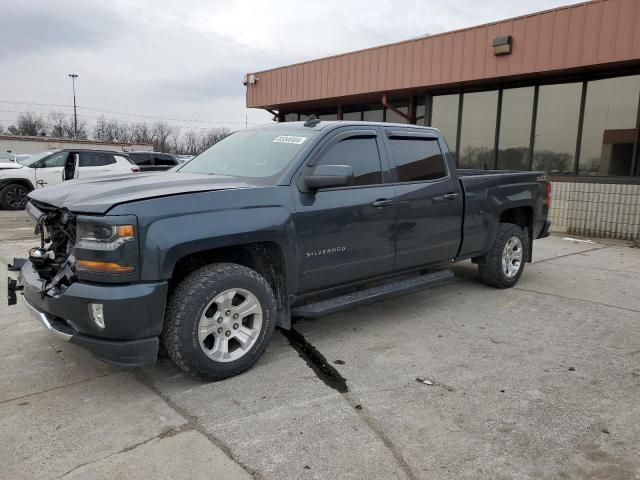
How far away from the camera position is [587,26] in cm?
955

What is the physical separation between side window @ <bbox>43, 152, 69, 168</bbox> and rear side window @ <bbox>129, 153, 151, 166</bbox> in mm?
2053

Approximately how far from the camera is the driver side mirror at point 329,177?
12.2ft

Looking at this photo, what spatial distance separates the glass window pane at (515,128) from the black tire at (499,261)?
6106 mm

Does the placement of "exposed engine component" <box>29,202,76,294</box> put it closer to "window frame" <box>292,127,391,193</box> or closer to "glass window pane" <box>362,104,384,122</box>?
"window frame" <box>292,127,391,193</box>

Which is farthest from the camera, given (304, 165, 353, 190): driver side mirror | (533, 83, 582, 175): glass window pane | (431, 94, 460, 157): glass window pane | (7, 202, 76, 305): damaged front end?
(431, 94, 460, 157): glass window pane

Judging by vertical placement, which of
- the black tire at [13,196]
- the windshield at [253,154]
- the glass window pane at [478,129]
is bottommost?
the black tire at [13,196]

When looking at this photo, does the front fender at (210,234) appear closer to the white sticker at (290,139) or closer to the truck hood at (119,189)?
the truck hood at (119,189)

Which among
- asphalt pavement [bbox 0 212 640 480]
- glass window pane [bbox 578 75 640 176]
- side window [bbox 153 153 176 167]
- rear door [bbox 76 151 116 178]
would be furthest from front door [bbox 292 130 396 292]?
side window [bbox 153 153 176 167]

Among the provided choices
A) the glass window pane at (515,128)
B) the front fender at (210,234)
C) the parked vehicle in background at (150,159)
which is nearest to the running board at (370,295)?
the front fender at (210,234)

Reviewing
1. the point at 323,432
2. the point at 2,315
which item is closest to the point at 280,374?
the point at 323,432

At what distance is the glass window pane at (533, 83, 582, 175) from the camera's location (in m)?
10.8

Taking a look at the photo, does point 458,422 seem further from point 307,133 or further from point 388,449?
point 307,133

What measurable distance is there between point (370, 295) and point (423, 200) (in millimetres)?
1094

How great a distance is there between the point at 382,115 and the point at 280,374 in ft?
41.1
